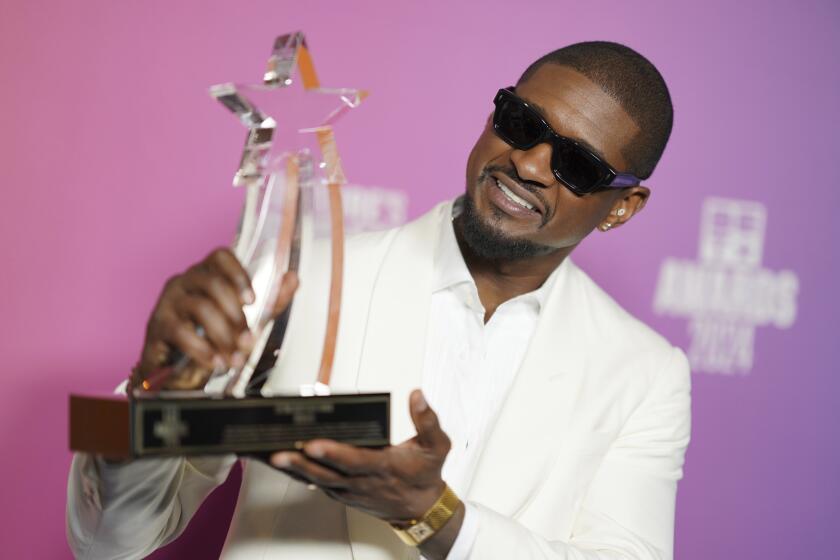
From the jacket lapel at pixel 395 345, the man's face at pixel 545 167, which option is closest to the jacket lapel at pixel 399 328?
the jacket lapel at pixel 395 345

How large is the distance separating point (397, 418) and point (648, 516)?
17.3 inches

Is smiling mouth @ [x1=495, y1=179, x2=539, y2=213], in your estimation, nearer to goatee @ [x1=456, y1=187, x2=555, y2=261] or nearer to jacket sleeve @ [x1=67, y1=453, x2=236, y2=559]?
goatee @ [x1=456, y1=187, x2=555, y2=261]

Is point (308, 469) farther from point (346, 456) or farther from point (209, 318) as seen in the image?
point (209, 318)

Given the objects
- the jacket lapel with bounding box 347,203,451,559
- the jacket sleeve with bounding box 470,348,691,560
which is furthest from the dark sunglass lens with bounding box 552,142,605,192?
the jacket sleeve with bounding box 470,348,691,560

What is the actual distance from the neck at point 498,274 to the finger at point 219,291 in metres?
0.66

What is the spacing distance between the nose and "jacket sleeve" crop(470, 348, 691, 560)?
1.33ft

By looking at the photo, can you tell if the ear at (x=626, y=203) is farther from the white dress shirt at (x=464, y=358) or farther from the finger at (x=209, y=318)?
the finger at (x=209, y=318)

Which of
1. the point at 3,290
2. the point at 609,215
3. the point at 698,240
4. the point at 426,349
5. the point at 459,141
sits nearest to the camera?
the point at 426,349

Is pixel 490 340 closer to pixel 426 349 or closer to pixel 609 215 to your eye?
pixel 426 349

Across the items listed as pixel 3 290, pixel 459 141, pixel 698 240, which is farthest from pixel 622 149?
pixel 3 290

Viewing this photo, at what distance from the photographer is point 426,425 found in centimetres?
123

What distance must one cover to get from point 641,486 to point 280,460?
0.78 meters

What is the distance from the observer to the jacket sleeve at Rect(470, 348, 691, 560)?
1697mm

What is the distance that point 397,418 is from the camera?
164 cm
